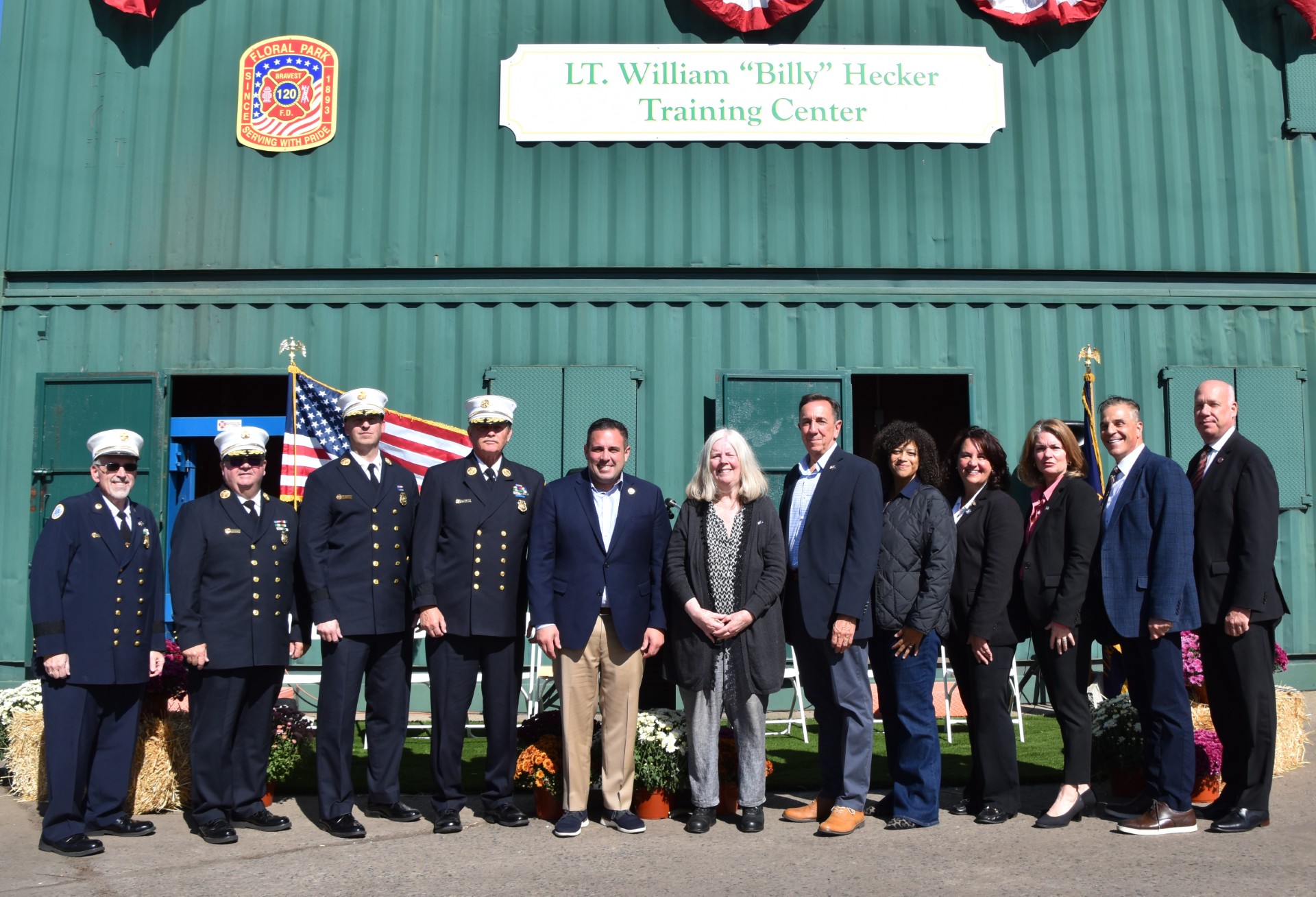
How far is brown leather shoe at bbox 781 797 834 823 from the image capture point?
4934 millimetres

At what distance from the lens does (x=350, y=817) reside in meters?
4.70

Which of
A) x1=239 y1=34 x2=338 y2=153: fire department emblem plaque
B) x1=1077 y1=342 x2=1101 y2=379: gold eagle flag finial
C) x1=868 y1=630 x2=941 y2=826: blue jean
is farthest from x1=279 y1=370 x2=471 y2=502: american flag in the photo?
x1=1077 y1=342 x2=1101 y2=379: gold eagle flag finial

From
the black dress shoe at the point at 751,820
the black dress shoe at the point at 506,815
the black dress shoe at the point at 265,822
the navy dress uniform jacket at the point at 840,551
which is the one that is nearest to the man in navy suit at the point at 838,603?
the navy dress uniform jacket at the point at 840,551

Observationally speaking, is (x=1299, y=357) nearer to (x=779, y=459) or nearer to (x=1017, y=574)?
(x=779, y=459)

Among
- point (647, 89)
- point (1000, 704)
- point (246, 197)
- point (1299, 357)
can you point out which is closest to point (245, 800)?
point (1000, 704)

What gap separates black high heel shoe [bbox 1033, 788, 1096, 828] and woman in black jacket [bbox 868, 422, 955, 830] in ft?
1.47

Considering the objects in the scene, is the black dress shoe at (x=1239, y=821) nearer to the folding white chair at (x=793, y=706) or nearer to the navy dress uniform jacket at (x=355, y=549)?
the folding white chair at (x=793, y=706)

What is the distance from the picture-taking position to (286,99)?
853 cm

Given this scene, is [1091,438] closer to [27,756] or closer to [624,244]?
[624,244]

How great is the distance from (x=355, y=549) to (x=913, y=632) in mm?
2426

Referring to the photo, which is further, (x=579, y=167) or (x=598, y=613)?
(x=579, y=167)

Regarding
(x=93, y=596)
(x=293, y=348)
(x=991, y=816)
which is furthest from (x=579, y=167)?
(x=991, y=816)

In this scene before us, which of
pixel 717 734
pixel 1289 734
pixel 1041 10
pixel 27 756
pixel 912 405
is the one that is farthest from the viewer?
pixel 912 405

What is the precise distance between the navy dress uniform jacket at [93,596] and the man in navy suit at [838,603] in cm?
278
